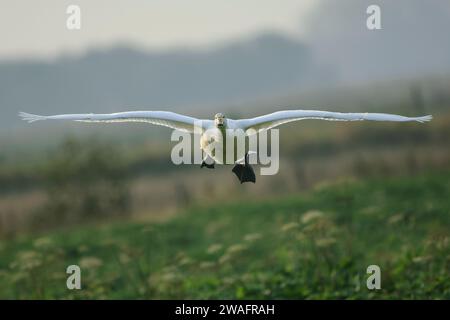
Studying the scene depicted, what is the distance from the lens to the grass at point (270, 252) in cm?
1063

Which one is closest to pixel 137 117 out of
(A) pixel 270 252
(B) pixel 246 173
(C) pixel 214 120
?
(C) pixel 214 120

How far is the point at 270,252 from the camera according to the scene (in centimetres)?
1410

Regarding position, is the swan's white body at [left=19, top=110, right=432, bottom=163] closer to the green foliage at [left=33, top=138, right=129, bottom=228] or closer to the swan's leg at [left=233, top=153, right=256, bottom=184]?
the swan's leg at [left=233, top=153, right=256, bottom=184]

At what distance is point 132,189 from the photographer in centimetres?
2022

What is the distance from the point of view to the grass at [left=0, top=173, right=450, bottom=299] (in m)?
10.6

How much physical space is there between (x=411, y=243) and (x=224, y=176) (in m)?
8.31

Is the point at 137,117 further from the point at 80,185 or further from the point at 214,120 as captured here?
the point at 80,185

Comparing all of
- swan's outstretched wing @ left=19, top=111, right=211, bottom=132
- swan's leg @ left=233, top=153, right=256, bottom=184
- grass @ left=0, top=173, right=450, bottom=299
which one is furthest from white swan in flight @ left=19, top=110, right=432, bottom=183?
grass @ left=0, top=173, right=450, bottom=299

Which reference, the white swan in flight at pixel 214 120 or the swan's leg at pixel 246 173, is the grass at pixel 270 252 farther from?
the white swan in flight at pixel 214 120

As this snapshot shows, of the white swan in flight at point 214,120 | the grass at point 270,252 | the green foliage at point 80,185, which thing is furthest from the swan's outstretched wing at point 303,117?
the green foliage at point 80,185

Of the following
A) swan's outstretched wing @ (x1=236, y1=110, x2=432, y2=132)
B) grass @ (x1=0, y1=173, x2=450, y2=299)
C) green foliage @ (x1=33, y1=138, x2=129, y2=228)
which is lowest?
grass @ (x1=0, y1=173, x2=450, y2=299)

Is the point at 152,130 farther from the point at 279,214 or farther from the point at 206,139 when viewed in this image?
the point at 206,139

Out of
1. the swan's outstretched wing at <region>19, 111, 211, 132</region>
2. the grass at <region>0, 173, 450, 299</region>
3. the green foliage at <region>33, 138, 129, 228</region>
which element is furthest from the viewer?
the green foliage at <region>33, 138, 129, 228</region>

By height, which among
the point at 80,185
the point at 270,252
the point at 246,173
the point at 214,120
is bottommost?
the point at 270,252
